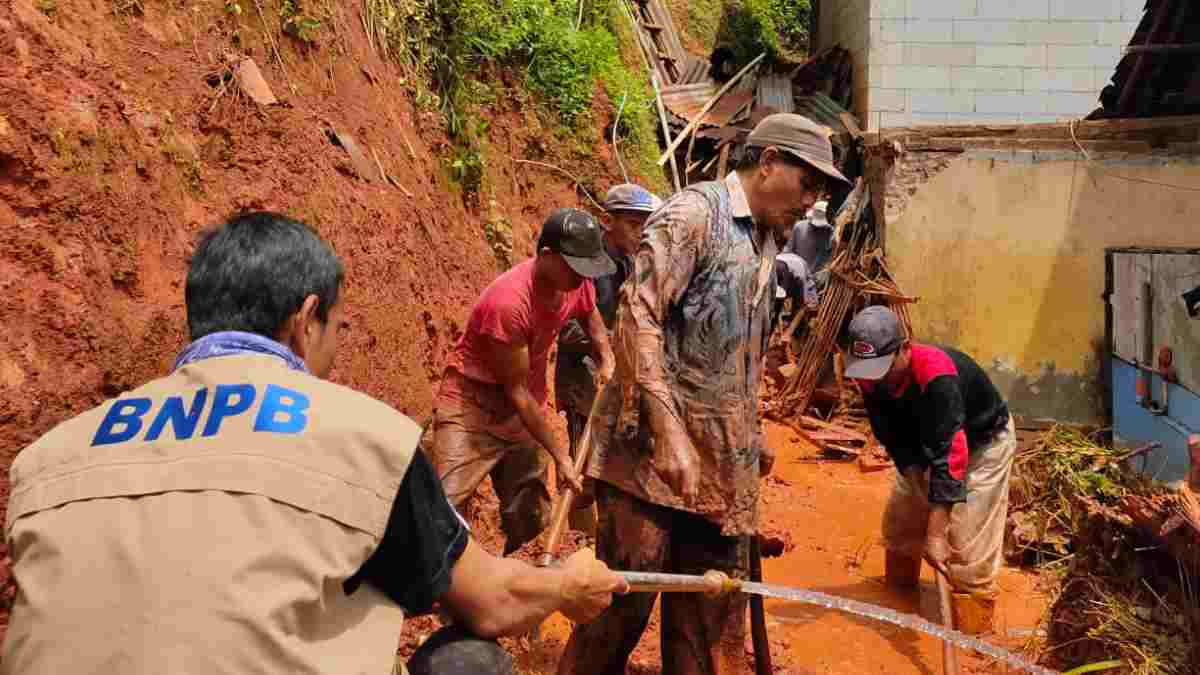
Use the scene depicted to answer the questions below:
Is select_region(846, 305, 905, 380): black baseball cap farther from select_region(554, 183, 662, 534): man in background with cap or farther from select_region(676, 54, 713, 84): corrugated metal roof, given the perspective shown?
select_region(676, 54, 713, 84): corrugated metal roof

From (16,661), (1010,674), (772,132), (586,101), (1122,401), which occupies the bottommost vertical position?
(1010,674)

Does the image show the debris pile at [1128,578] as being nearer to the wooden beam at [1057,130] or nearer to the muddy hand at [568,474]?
the muddy hand at [568,474]

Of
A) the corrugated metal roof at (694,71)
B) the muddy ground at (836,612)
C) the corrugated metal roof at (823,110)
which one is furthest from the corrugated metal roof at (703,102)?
the muddy ground at (836,612)

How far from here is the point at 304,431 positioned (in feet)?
5.67

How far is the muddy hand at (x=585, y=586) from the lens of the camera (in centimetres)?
237

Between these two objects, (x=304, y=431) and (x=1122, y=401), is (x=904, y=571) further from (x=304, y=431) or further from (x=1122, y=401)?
(x=304, y=431)

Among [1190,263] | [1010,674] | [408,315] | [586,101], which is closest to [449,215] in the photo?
[408,315]

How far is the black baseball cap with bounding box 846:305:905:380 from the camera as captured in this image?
453 cm

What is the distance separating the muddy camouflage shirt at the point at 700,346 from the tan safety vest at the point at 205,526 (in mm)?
1637

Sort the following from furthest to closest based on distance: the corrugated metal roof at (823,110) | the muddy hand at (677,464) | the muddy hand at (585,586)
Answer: the corrugated metal roof at (823,110)
the muddy hand at (677,464)
the muddy hand at (585,586)

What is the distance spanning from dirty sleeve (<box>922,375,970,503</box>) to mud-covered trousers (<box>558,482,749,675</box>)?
5.13ft

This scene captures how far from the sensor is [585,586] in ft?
7.93

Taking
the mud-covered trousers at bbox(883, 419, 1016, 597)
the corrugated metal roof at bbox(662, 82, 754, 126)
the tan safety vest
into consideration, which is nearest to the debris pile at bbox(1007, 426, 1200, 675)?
the mud-covered trousers at bbox(883, 419, 1016, 597)

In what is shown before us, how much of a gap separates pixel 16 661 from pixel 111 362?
5.93 feet
